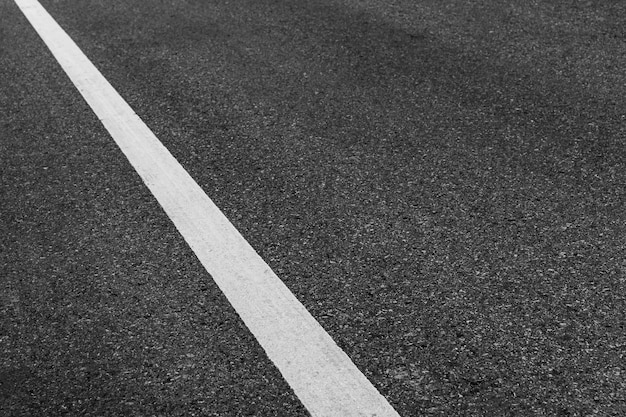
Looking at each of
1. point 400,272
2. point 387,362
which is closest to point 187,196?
point 400,272

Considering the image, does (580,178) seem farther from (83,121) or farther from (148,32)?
(148,32)

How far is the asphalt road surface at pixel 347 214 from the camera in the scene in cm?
281

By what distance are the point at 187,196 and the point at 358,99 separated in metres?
1.41

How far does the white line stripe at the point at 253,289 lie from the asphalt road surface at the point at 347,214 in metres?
0.05

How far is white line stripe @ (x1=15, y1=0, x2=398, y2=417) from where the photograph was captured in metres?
2.71

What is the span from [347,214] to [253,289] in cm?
68

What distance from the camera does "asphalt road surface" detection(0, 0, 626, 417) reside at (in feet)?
9.21

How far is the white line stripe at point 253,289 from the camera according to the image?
8.90 feet

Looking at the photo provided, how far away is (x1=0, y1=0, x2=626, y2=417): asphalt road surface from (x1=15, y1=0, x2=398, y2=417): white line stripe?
50 mm

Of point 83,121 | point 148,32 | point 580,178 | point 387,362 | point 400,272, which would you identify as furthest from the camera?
point 148,32

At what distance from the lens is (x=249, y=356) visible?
2.90 m

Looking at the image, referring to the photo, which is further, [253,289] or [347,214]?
[347,214]

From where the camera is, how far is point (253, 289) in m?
3.27

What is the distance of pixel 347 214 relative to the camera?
379 cm
